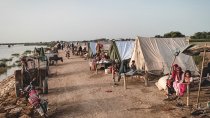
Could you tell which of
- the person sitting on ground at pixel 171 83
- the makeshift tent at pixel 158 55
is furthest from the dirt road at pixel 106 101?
the makeshift tent at pixel 158 55

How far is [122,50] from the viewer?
23.0 m

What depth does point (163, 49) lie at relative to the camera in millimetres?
20047

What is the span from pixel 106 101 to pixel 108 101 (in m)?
0.10

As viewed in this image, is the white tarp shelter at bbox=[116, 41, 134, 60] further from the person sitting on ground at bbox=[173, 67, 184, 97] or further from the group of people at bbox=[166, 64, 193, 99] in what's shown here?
the person sitting on ground at bbox=[173, 67, 184, 97]

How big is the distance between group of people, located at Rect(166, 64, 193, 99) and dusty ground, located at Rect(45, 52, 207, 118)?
1.94ft

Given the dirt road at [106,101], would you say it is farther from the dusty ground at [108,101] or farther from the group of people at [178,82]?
the group of people at [178,82]

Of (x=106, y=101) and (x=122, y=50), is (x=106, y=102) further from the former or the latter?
(x=122, y=50)

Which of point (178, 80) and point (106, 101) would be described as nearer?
point (178, 80)

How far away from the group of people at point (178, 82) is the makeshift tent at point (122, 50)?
9467mm

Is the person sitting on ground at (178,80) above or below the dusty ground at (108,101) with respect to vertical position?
above

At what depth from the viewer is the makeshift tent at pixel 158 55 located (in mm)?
19188

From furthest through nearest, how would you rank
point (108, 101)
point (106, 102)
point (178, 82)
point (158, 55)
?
point (158, 55), point (108, 101), point (106, 102), point (178, 82)

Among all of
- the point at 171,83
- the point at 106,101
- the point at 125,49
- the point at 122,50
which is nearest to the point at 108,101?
the point at 106,101

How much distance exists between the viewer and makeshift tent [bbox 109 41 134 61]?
22.7m
